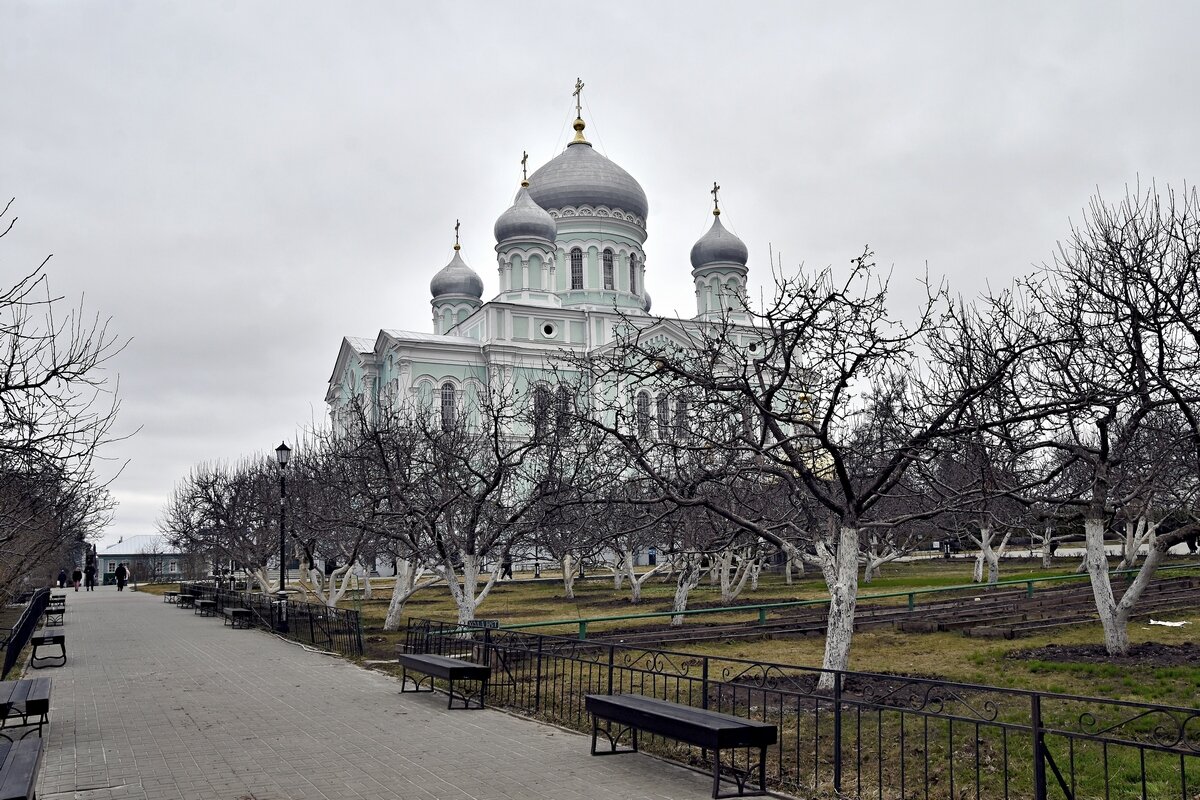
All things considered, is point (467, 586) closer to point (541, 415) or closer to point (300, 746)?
point (541, 415)

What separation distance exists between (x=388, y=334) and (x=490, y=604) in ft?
75.8

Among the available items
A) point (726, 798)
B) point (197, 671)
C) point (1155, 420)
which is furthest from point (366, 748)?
point (1155, 420)

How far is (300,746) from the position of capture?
907 centimetres

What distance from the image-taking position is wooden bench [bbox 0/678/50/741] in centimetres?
874

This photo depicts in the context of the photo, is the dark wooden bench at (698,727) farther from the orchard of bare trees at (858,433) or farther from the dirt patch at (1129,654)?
the dirt patch at (1129,654)

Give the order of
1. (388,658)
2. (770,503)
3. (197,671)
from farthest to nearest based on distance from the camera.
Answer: (770,503) → (388,658) → (197,671)

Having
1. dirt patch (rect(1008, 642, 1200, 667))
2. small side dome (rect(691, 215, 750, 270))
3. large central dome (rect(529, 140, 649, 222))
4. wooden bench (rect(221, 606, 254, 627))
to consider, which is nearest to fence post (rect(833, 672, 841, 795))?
dirt patch (rect(1008, 642, 1200, 667))

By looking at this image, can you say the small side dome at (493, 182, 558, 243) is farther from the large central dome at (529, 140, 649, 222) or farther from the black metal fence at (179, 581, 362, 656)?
the black metal fence at (179, 581, 362, 656)

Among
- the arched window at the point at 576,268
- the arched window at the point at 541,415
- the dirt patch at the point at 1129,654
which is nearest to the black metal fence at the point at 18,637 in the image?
the arched window at the point at 541,415

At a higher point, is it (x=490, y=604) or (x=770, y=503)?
(x=770, y=503)

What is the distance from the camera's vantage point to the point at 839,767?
7.29m

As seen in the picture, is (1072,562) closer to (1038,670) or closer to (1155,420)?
(1155,420)

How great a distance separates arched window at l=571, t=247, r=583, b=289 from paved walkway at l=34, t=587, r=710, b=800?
4108cm

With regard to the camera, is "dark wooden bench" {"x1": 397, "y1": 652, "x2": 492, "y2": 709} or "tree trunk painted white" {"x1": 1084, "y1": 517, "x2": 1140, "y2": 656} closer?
"dark wooden bench" {"x1": 397, "y1": 652, "x2": 492, "y2": 709}
